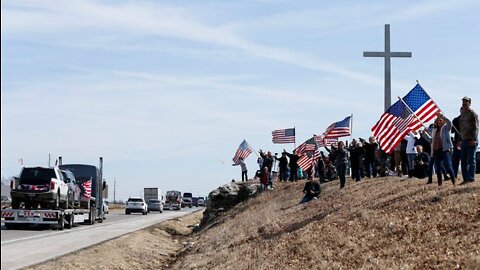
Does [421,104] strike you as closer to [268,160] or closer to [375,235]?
[375,235]

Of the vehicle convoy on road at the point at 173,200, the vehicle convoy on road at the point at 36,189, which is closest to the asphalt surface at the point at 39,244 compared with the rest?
the vehicle convoy on road at the point at 36,189

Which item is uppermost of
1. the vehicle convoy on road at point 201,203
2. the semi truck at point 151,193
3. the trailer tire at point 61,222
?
the semi truck at point 151,193

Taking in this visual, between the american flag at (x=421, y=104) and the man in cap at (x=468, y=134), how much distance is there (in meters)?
2.55

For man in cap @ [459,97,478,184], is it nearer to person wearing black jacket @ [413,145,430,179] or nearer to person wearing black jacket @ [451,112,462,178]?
person wearing black jacket @ [451,112,462,178]

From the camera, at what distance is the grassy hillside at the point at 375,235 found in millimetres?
11461

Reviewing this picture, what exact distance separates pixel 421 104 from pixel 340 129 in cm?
1306

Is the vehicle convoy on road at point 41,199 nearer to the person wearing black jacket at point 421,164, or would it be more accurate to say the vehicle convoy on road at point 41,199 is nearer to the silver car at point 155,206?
the person wearing black jacket at point 421,164

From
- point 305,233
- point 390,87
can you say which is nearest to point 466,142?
point 305,233

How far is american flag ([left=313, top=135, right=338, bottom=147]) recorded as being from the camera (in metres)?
33.2

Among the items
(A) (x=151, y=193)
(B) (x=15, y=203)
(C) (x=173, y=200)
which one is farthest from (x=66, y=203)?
(C) (x=173, y=200)

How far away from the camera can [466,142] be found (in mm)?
16047

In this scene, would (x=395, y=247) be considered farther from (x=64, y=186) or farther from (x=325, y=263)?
(x=64, y=186)

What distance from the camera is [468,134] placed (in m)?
15.8

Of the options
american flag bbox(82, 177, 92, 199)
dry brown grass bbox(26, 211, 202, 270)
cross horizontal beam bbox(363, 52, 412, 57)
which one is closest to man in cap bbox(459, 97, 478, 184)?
dry brown grass bbox(26, 211, 202, 270)
